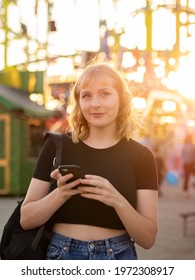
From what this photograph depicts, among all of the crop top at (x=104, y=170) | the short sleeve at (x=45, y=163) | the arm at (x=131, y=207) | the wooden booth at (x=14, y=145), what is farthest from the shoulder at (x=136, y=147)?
the wooden booth at (x=14, y=145)

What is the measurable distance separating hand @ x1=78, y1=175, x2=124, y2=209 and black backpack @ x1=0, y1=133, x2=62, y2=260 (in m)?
0.15


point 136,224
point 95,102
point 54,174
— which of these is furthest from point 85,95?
point 136,224

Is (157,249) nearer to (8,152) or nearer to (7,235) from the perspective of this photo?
(7,235)

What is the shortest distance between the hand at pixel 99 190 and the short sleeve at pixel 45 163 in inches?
7.1

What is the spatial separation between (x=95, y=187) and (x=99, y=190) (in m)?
0.02

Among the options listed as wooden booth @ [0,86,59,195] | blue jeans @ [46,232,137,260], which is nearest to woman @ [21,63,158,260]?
blue jeans @ [46,232,137,260]

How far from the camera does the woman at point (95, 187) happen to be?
1.82 meters

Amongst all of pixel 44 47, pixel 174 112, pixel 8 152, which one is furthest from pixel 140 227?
pixel 174 112

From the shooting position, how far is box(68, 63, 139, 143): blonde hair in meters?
1.93

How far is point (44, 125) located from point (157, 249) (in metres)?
8.11

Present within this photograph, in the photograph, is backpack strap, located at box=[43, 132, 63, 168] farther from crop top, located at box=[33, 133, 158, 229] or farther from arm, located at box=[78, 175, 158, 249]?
arm, located at box=[78, 175, 158, 249]

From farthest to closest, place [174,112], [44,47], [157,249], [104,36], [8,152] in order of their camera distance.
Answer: [174,112] < [44,47] < [104,36] < [8,152] < [157,249]

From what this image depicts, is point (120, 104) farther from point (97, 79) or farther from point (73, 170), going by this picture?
point (73, 170)
